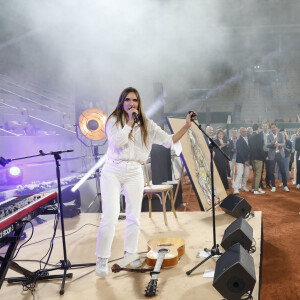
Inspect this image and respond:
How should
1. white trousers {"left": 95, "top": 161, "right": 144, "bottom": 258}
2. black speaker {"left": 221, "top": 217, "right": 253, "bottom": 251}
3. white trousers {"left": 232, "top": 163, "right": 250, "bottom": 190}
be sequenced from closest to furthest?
white trousers {"left": 95, "top": 161, "right": 144, "bottom": 258} → black speaker {"left": 221, "top": 217, "right": 253, "bottom": 251} → white trousers {"left": 232, "top": 163, "right": 250, "bottom": 190}

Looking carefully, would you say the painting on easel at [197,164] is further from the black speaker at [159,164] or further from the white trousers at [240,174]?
the white trousers at [240,174]

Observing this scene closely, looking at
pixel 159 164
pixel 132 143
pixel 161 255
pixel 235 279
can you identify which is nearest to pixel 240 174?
pixel 159 164

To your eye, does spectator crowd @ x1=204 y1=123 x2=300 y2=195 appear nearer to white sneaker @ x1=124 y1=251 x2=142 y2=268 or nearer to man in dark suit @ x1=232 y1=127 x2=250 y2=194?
man in dark suit @ x1=232 y1=127 x2=250 y2=194

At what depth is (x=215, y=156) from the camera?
6754 millimetres

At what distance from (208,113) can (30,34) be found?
1171 centimetres

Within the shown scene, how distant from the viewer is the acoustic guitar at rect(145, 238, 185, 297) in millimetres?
2100

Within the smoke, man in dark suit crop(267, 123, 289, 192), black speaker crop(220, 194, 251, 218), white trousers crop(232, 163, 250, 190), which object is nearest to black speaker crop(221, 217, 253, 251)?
black speaker crop(220, 194, 251, 218)

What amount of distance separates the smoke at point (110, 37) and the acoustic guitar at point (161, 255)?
14.3 ft

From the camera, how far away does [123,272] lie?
2.46 meters

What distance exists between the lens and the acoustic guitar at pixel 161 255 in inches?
82.7

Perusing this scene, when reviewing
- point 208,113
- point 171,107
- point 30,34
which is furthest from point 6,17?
point 208,113

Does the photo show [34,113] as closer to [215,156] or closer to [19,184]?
[19,184]

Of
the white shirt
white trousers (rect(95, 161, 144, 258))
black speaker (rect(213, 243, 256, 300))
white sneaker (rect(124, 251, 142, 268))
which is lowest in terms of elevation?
white sneaker (rect(124, 251, 142, 268))

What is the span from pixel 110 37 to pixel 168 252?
5.01m
